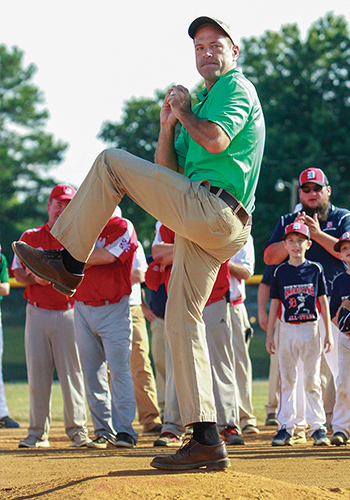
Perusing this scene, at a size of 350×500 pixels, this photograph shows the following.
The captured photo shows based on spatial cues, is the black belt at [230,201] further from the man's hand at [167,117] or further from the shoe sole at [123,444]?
the shoe sole at [123,444]

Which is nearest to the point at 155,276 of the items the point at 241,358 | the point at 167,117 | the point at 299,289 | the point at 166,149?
the point at 299,289

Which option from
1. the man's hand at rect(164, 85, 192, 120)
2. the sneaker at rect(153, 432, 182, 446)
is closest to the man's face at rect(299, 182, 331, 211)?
the sneaker at rect(153, 432, 182, 446)

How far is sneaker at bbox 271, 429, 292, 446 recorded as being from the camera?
5910 millimetres

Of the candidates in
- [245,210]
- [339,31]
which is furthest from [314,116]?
[245,210]

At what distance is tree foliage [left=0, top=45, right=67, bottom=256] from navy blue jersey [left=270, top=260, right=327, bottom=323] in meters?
48.1

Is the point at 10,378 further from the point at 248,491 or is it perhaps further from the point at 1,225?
the point at 1,225

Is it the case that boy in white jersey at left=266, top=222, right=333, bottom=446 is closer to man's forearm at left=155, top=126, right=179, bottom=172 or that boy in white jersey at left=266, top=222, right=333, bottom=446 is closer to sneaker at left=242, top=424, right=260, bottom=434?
sneaker at left=242, top=424, right=260, bottom=434

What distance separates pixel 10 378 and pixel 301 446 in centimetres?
834

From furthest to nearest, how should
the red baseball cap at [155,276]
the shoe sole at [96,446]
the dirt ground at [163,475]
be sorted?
the red baseball cap at [155,276]
the shoe sole at [96,446]
the dirt ground at [163,475]

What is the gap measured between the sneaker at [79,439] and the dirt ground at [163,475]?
10cm

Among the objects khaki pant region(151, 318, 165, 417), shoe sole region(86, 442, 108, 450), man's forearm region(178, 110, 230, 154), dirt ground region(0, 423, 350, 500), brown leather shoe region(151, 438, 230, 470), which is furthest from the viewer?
khaki pant region(151, 318, 165, 417)

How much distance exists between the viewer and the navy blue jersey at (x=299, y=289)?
6.18 m

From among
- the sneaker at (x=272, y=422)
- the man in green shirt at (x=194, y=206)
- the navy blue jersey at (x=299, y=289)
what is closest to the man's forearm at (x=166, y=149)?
the man in green shirt at (x=194, y=206)

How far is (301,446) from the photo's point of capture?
5.85m
